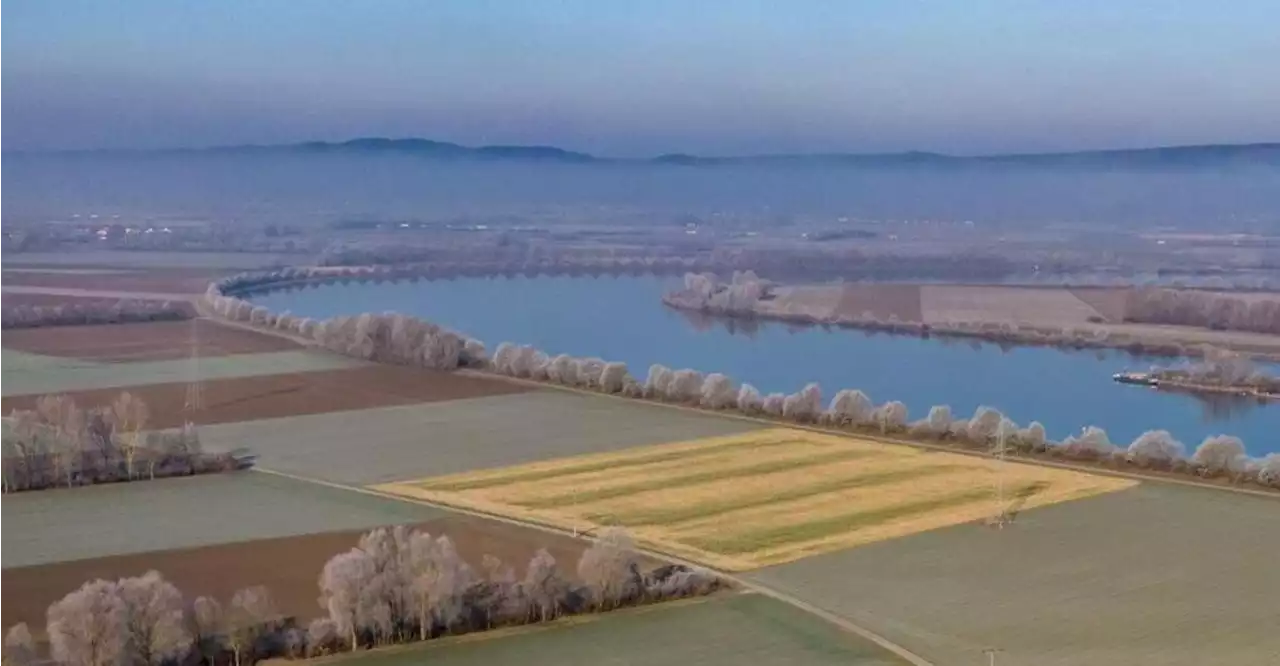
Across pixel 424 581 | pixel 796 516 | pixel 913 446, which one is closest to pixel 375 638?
pixel 424 581

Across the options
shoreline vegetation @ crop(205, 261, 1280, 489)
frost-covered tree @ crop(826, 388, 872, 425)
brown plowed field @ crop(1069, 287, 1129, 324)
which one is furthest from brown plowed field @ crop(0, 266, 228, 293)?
brown plowed field @ crop(1069, 287, 1129, 324)

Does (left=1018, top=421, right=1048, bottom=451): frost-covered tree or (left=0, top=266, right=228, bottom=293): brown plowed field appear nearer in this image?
(left=1018, top=421, right=1048, bottom=451): frost-covered tree

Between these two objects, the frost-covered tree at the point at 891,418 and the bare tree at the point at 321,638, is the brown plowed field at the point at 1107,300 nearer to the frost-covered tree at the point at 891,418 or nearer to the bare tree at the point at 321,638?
the frost-covered tree at the point at 891,418

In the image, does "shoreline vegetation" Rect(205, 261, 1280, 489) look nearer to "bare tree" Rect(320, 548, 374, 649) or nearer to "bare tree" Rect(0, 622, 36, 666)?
"bare tree" Rect(320, 548, 374, 649)

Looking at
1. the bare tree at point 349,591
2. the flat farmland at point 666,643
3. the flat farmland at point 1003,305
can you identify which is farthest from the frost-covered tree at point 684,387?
the flat farmland at point 1003,305

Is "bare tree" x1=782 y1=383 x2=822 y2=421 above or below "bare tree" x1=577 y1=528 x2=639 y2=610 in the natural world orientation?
above

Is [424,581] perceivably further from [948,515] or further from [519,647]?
[948,515]

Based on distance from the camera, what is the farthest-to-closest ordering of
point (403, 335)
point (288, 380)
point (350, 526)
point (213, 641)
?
point (403, 335) → point (288, 380) → point (350, 526) → point (213, 641)
